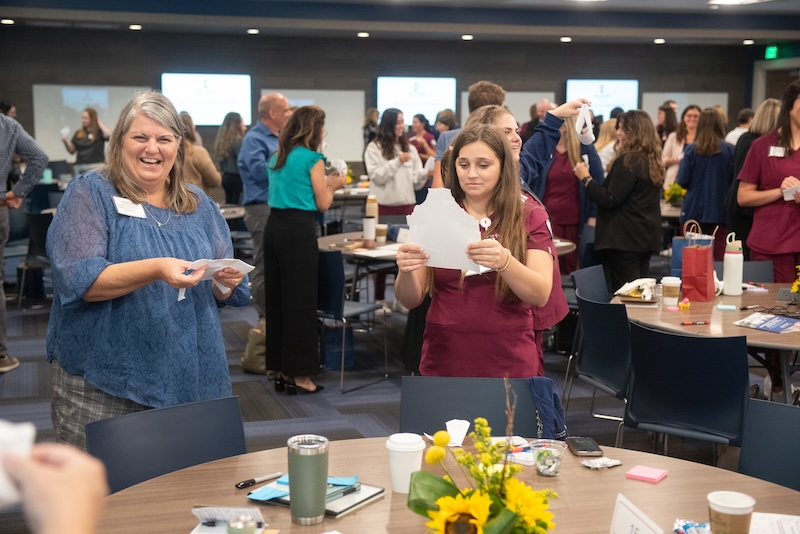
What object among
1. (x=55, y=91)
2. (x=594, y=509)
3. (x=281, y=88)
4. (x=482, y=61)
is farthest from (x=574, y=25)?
(x=594, y=509)

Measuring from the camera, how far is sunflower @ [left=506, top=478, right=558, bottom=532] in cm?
134

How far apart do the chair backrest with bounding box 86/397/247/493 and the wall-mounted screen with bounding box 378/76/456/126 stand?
1264 centimetres

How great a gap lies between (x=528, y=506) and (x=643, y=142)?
486cm

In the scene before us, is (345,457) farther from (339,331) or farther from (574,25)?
(574,25)

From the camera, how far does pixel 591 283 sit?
4.70 metres

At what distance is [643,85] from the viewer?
15.9 m

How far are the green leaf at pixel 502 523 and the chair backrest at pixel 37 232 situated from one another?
6.87 metres

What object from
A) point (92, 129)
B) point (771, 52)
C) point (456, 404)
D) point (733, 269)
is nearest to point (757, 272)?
point (733, 269)

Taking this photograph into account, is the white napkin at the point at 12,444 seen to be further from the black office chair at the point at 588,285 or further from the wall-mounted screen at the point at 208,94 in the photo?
the wall-mounted screen at the point at 208,94

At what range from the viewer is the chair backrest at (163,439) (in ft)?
7.38

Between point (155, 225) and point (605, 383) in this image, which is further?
point (605, 383)

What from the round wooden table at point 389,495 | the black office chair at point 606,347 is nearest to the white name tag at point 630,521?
the round wooden table at point 389,495

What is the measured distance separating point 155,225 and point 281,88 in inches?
479

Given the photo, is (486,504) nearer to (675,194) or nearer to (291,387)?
(291,387)
